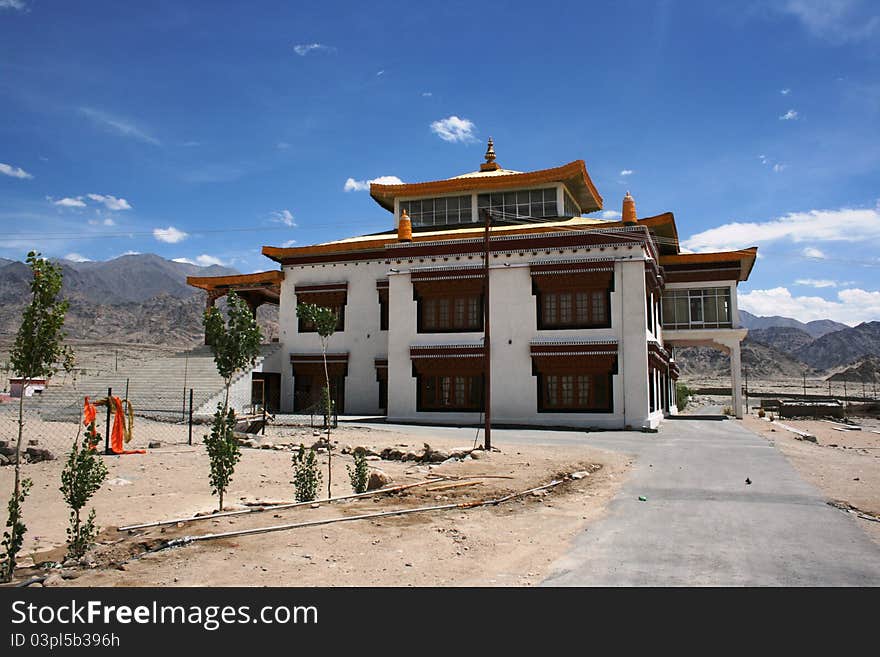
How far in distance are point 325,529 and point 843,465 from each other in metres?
13.8

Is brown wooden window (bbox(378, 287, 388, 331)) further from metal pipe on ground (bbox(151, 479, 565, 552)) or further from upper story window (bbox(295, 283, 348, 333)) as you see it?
metal pipe on ground (bbox(151, 479, 565, 552))

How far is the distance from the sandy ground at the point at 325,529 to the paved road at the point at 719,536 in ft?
1.63

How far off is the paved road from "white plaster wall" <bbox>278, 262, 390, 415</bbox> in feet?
60.5

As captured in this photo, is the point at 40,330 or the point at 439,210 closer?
the point at 40,330

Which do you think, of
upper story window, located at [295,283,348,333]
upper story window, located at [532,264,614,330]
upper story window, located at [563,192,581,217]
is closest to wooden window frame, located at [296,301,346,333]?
upper story window, located at [295,283,348,333]

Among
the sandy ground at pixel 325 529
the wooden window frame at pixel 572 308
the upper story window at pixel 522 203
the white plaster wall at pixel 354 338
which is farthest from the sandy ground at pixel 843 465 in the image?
the white plaster wall at pixel 354 338

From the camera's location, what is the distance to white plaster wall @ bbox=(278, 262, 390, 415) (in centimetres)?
3184

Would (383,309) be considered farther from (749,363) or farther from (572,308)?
(749,363)

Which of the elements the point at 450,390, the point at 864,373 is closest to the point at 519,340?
the point at 450,390

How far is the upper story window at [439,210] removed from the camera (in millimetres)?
33938

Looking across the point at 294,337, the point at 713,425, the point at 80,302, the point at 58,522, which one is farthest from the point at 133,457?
the point at 80,302

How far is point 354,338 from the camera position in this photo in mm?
32250
